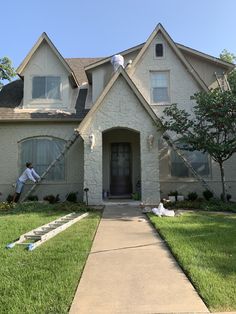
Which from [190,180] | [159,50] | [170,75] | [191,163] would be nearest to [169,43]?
[159,50]

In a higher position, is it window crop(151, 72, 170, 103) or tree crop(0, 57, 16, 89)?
tree crop(0, 57, 16, 89)

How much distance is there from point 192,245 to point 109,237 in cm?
192

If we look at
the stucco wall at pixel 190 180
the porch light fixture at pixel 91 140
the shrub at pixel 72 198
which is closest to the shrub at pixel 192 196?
the stucco wall at pixel 190 180

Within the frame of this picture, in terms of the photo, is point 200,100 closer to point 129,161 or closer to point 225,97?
point 225,97

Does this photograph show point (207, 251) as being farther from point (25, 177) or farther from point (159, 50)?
point (159, 50)

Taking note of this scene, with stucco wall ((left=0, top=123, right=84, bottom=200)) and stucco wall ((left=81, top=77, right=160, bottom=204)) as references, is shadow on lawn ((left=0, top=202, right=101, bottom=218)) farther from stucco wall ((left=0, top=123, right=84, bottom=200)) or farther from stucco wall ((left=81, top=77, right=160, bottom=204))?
stucco wall ((left=0, top=123, right=84, bottom=200))

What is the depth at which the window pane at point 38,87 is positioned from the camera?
15328mm

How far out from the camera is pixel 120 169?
50.8 feet

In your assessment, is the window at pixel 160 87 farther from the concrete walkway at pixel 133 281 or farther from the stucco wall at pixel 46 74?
the concrete walkway at pixel 133 281

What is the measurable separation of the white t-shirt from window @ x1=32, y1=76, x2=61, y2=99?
4.00m

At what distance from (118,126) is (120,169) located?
3.15 m

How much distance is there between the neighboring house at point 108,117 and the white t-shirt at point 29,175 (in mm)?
1063

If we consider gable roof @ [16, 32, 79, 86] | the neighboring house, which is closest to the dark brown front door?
the neighboring house

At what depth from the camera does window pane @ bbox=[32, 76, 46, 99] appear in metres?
15.3
